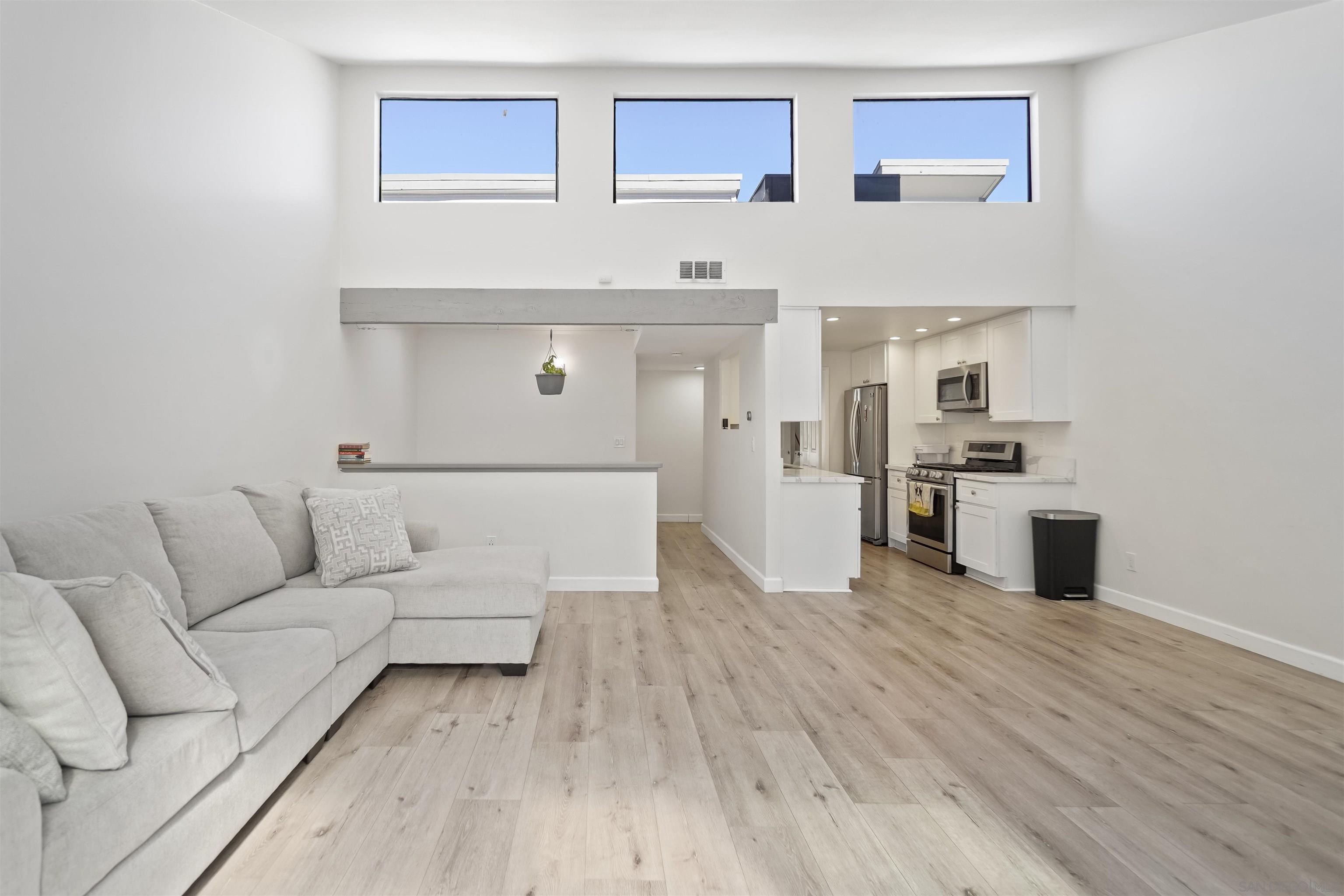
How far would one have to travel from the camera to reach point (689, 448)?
29.1ft

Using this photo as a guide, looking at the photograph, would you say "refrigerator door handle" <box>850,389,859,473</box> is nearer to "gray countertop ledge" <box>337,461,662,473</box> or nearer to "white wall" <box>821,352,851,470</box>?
"white wall" <box>821,352,851,470</box>

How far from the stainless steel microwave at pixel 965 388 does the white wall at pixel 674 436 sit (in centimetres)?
347

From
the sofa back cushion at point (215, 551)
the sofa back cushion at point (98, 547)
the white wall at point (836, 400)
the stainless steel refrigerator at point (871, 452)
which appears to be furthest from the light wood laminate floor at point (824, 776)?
the white wall at point (836, 400)

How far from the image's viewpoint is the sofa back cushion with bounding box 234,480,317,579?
319 centimetres

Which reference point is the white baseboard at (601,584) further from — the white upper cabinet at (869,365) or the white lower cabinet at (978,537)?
the white upper cabinet at (869,365)

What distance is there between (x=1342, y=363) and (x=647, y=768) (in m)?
3.86

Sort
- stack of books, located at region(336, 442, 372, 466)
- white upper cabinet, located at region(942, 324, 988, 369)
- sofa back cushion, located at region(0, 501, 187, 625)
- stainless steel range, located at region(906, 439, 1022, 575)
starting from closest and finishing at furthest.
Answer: sofa back cushion, located at region(0, 501, 187, 625), stack of books, located at region(336, 442, 372, 466), stainless steel range, located at region(906, 439, 1022, 575), white upper cabinet, located at region(942, 324, 988, 369)

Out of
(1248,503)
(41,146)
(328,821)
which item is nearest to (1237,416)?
(1248,503)

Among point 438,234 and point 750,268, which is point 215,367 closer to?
point 438,234

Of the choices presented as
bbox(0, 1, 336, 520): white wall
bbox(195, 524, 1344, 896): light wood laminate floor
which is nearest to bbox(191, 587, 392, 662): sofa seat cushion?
bbox(195, 524, 1344, 896): light wood laminate floor

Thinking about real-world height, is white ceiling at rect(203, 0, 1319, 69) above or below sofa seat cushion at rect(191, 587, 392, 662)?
above

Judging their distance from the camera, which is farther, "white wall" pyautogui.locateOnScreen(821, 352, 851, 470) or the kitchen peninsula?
"white wall" pyautogui.locateOnScreen(821, 352, 851, 470)

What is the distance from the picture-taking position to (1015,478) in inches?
197

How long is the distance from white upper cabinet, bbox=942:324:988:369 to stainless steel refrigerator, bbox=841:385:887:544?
73 cm
